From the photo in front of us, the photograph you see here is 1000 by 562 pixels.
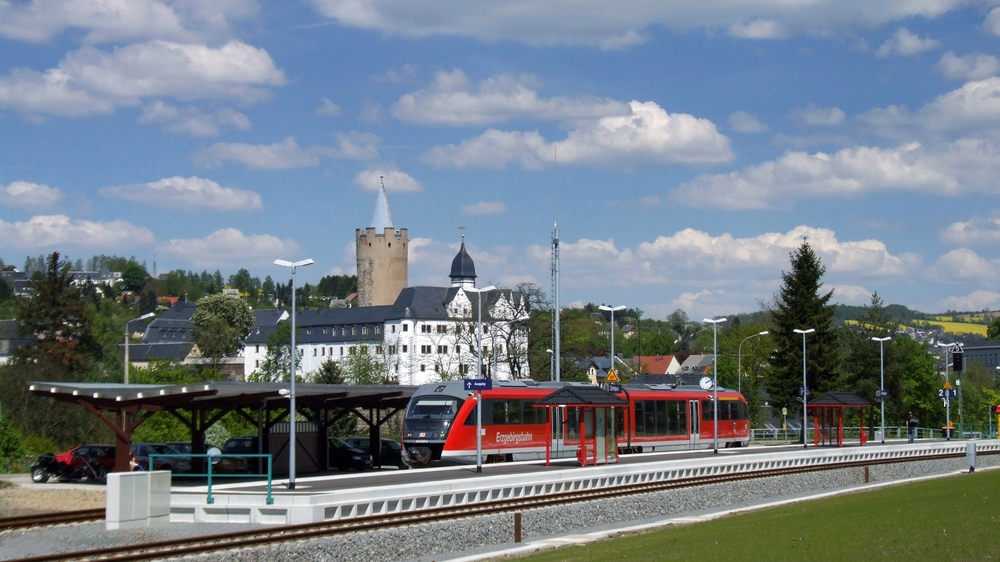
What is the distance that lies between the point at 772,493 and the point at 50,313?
211ft

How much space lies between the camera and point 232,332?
6147 inches

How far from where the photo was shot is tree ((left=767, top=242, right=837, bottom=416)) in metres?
70.7

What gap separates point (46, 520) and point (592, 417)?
17.0 meters

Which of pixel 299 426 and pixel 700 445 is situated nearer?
pixel 299 426

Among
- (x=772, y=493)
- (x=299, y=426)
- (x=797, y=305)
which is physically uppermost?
(x=797, y=305)

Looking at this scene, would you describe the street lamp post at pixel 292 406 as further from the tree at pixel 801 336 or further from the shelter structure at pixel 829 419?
the tree at pixel 801 336

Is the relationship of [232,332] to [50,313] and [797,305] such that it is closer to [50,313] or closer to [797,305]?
[50,313]

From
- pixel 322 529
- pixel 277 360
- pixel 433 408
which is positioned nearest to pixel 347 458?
pixel 433 408

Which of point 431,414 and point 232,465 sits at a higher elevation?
point 431,414

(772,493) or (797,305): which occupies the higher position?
(797,305)

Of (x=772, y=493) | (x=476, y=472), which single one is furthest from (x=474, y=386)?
(x=772, y=493)

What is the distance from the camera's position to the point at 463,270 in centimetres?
14575

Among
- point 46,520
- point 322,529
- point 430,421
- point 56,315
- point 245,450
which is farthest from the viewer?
point 56,315

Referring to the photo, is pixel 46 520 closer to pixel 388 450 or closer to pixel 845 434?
Answer: pixel 388 450
